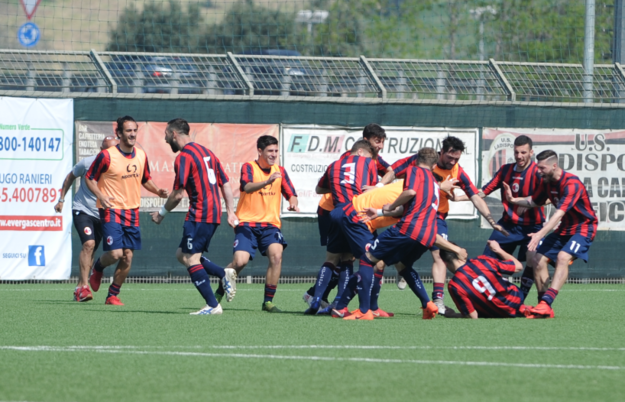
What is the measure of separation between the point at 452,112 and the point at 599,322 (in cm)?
665

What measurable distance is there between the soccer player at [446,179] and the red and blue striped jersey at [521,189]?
0.72 feet

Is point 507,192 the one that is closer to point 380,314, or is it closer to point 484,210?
point 484,210

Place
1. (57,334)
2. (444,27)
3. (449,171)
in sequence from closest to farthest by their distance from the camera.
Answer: (57,334)
(449,171)
(444,27)

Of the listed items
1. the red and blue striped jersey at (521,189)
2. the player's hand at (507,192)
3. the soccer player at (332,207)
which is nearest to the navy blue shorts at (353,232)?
the soccer player at (332,207)

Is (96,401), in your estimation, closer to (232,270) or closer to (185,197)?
(232,270)

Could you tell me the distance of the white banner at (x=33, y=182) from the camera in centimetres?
1436

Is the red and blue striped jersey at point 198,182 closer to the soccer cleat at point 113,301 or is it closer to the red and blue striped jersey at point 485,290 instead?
the soccer cleat at point 113,301

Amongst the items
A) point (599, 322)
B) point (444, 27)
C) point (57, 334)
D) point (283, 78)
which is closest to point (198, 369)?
point (57, 334)

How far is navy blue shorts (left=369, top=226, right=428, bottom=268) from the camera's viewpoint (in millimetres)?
9234

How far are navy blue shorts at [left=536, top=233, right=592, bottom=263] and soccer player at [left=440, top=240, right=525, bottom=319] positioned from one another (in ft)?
2.20

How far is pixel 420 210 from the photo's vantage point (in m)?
9.26

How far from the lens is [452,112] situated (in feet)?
51.4

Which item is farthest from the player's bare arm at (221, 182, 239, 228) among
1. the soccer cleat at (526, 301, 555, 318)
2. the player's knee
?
the soccer cleat at (526, 301, 555, 318)

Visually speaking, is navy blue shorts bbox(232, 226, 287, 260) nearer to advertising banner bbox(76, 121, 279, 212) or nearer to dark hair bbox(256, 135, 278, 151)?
dark hair bbox(256, 135, 278, 151)
